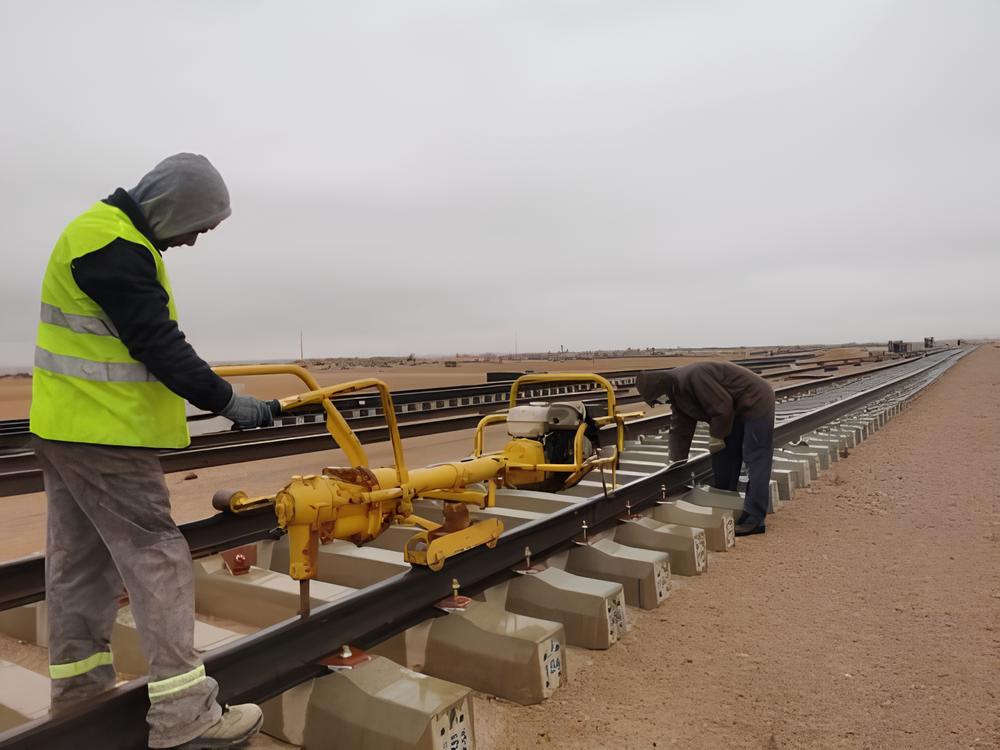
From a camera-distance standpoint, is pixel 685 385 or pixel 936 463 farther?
pixel 936 463

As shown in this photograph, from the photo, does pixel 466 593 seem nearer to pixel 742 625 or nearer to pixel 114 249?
pixel 742 625

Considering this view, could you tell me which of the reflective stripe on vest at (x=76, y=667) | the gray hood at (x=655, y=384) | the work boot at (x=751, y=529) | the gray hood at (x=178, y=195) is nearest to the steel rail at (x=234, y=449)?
the reflective stripe on vest at (x=76, y=667)

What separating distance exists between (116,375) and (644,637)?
8.95 feet

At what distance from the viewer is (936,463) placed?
8.02 metres

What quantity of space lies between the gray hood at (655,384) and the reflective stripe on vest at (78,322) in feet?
13.0

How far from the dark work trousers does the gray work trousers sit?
4292 millimetres

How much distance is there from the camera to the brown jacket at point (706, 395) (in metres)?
5.36

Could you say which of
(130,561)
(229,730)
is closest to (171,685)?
(229,730)

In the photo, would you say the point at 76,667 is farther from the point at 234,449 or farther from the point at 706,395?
the point at 234,449

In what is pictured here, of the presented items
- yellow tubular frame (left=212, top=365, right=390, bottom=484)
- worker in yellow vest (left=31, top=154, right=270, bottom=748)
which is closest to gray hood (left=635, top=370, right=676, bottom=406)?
yellow tubular frame (left=212, top=365, right=390, bottom=484)

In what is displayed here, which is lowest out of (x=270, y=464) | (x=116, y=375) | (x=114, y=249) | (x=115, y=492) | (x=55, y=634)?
(x=270, y=464)

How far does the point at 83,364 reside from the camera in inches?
76.2

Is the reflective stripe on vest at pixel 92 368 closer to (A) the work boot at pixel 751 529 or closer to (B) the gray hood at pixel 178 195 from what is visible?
(B) the gray hood at pixel 178 195

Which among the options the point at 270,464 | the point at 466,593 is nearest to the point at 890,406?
the point at 270,464
